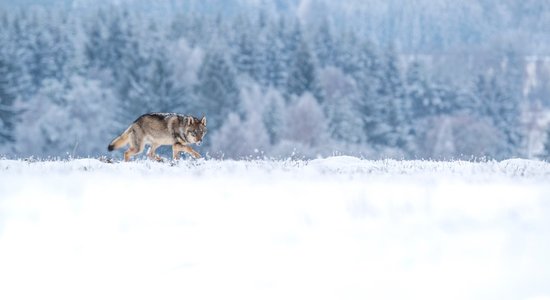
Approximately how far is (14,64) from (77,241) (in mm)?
70012

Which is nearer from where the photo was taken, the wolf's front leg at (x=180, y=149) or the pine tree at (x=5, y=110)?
the wolf's front leg at (x=180, y=149)

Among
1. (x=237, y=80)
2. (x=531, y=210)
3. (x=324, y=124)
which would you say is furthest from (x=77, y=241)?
(x=237, y=80)

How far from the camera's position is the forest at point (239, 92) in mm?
70750

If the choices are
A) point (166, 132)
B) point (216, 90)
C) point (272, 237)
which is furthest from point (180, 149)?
point (216, 90)

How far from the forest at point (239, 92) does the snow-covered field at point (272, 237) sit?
1892 inches

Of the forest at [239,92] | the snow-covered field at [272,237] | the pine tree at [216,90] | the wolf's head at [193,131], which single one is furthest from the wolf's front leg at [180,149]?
the pine tree at [216,90]

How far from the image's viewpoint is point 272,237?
10.4 metres

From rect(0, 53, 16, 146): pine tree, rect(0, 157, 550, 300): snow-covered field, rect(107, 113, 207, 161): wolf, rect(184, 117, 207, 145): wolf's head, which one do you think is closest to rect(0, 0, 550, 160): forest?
rect(0, 53, 16, 146): pine tree

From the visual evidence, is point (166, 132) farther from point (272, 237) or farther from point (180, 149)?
point (272, 237)

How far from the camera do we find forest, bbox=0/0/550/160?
70.8 m

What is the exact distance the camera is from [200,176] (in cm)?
1295

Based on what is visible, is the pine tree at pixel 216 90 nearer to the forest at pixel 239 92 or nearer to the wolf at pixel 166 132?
the forest at pixel 239 92

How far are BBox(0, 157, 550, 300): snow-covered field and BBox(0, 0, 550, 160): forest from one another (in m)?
48.1

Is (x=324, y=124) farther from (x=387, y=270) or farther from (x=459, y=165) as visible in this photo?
(x=387, y=270)
